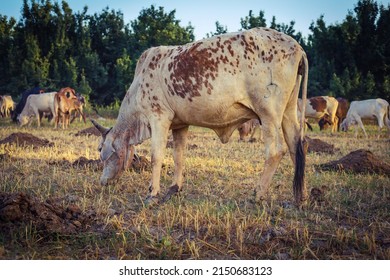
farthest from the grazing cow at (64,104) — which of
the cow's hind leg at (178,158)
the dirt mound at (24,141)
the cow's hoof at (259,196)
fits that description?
the cow's hoof at (259,196)

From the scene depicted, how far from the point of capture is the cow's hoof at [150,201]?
4871mm

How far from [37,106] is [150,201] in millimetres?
13000

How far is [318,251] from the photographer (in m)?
3.55

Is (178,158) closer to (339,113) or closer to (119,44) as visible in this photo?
(119,44)

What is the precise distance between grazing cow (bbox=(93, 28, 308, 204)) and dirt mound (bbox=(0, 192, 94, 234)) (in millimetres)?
1196

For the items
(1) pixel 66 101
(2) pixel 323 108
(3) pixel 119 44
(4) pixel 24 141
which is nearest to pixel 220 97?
(3) pixel 119 44

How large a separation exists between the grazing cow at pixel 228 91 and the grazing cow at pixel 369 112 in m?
11.7

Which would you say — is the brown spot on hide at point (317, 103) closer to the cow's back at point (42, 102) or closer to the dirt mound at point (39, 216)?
the cow's back at point (42, 102)

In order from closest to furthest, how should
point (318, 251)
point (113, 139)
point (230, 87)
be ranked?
point (318, 251) < point (230, 87) < point (113, 139)

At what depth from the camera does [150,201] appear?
4.95m

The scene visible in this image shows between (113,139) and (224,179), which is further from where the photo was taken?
(224,179)
